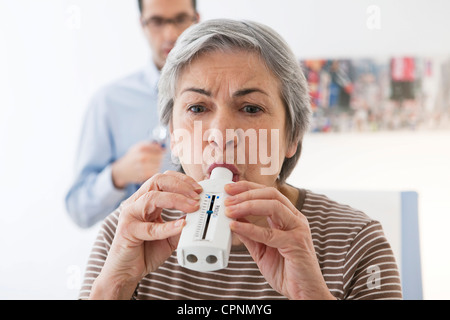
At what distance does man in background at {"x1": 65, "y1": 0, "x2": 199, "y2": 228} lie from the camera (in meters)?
1.54

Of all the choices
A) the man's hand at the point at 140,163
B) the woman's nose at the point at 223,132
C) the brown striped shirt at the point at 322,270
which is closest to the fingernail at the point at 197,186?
the woman's nose at the point at 223,132

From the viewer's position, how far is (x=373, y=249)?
2.82ft

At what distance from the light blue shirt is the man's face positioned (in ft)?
0.32

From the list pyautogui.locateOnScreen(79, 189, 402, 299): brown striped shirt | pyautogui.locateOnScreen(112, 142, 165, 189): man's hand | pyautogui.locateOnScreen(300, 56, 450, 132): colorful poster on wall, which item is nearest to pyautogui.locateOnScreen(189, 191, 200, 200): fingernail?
pyautogui.locateOnScreen(79, 189, 402, 299): brown striped shirt

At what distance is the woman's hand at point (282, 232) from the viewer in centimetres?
65

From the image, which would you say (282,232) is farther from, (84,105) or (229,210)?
(84,105)

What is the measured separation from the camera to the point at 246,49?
838 mm

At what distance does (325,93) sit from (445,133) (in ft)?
1.47

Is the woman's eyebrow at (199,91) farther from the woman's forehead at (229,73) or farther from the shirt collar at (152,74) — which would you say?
the shirt collar at (152,74)

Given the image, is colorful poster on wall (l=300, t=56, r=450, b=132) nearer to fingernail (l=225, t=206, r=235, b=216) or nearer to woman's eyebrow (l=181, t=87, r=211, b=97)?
woman's eyebrow (l=181, t=87, r=211, b=97)

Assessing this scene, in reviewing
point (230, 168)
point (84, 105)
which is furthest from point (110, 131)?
point (230, 168)

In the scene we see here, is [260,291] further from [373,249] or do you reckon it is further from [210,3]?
[210,3]

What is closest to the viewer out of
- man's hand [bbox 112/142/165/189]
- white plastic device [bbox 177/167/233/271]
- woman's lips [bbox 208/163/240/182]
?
white plastic device [bbox 177/167/233/271]

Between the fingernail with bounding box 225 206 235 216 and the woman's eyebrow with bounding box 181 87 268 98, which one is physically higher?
the woman's eyebrow with bounding box 181 87 268 98
